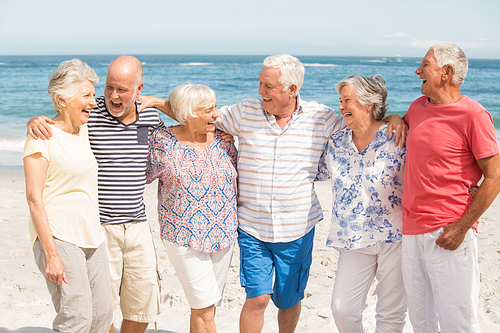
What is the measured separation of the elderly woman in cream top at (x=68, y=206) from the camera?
2.47m

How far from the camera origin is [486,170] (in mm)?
2568

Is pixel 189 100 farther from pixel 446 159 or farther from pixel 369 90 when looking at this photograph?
pixel 446 159

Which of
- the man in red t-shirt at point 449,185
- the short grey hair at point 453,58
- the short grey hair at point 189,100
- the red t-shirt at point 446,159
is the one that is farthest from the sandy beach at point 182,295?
the short grey hair at point 453,58

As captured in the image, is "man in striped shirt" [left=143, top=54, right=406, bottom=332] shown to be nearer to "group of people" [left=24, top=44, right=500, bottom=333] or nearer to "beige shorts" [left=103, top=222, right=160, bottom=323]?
"group of people" [left=24, top=44, right=500, bottom=333]

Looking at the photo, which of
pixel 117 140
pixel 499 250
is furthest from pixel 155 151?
pixel 499 250

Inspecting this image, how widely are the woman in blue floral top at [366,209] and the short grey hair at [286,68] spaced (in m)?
0.33

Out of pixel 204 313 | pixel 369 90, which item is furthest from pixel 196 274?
pixel 369 90

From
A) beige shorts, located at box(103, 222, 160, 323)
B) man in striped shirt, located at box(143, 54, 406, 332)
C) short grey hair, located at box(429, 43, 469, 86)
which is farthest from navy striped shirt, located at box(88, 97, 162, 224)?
short grey hair, located at box(429, 43, 469, 86)

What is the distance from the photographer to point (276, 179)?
10.2 ft

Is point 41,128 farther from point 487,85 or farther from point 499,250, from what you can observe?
point 487,85

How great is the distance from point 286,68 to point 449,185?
Result: 1.30 m

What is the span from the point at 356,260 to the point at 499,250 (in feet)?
10.7

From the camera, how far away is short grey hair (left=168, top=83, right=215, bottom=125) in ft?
9.87

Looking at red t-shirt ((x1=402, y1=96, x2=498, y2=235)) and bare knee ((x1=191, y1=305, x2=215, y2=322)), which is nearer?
red t-shirt ((x1=402, y1=96, x2=498, y2=235))
